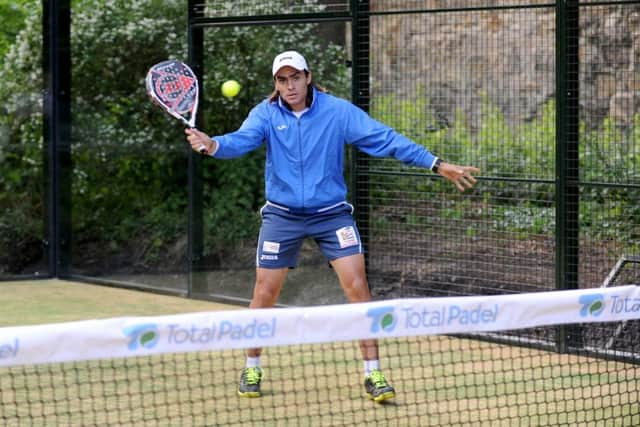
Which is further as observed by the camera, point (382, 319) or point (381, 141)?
point (381, 141)

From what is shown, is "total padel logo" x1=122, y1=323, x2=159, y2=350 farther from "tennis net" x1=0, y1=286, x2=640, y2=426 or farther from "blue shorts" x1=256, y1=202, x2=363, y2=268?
"blue shorts" x1=256, y1=202, x2=363, y2=268

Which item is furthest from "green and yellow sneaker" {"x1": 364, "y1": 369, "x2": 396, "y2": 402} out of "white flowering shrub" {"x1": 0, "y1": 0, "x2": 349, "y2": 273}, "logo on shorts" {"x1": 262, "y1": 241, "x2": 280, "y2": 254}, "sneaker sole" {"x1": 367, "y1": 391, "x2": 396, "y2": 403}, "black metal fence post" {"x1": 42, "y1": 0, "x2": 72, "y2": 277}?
"black metal fence post" {"x1": 42, "y1": 0, "x2": 72, "y2": 277}

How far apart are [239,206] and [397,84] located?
2.09m

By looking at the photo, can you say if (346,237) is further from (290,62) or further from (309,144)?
(290,62)

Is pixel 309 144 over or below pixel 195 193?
over

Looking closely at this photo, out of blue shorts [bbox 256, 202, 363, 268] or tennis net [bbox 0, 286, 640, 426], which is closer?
tennis net [bbox 0, 286, 640, 426]

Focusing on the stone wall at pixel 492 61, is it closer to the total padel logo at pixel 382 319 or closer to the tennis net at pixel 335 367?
the tennis net at pixel 335 367

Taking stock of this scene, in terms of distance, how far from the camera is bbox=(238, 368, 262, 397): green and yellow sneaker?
5.84m

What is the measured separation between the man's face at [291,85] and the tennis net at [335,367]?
1232 mm

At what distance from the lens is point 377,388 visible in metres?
5.71

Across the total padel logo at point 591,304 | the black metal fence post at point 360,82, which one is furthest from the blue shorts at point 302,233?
the black metal fence post at point 360,82

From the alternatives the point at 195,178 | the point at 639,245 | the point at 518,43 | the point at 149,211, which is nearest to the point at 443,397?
the point at 639,245

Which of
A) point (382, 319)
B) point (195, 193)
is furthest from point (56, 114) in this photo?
point (382, 319)

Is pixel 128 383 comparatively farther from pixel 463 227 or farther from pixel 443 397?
pixel 463 227
